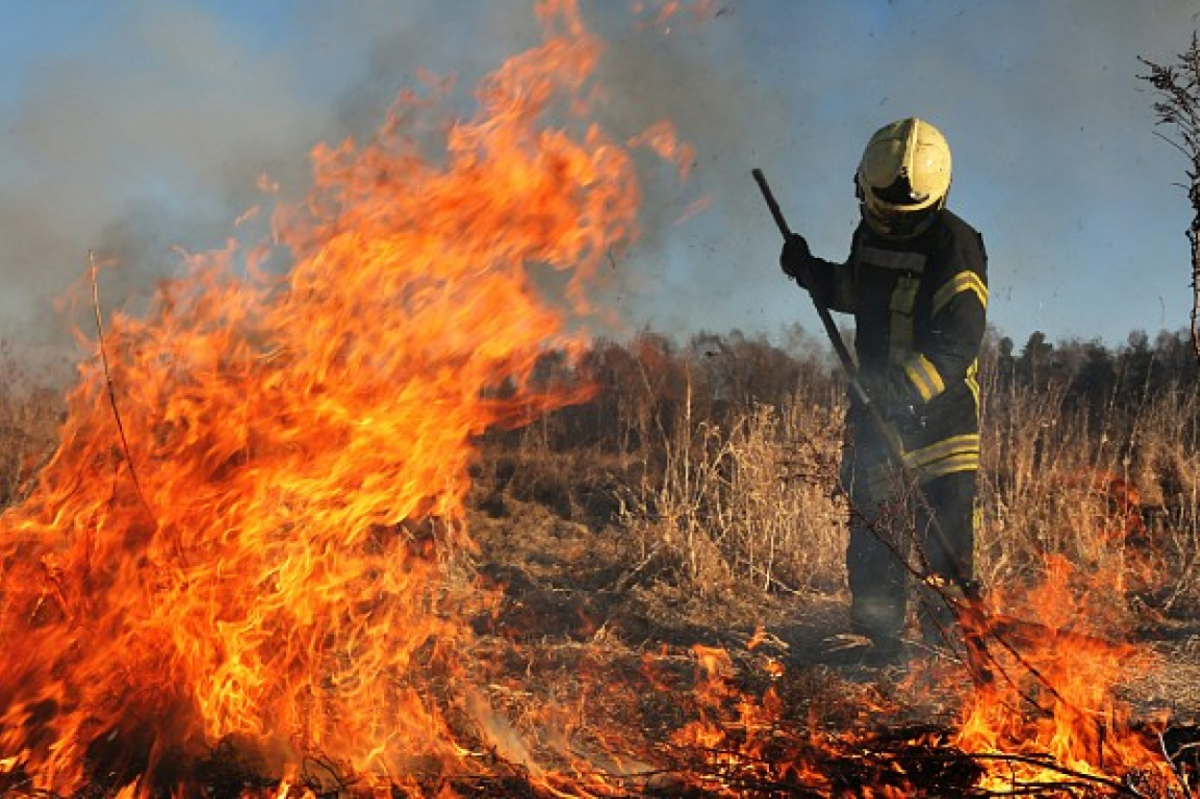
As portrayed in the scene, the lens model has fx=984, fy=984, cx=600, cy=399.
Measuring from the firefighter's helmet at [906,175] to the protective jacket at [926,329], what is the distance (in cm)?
12

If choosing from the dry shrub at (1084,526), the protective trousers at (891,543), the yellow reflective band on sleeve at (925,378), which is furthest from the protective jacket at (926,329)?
the dry shrub at (1084,526)

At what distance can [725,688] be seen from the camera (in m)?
4.60

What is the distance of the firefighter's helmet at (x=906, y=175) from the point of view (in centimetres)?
482

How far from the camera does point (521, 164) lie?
4.40 meters

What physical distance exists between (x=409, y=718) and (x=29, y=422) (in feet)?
24.1

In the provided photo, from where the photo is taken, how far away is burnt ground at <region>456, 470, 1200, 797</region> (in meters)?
2.90

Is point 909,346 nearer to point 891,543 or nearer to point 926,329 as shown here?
point 926,329

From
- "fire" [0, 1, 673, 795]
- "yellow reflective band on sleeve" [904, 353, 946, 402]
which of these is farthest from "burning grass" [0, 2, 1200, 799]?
"yellow reflective band on sleeve" [904, 353, 946, 402]

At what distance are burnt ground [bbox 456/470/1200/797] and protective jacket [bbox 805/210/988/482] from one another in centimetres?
112

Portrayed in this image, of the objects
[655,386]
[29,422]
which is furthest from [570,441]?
[29,422]

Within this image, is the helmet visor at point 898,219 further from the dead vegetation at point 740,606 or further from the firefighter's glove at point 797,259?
the dead vegetation at point 740,606

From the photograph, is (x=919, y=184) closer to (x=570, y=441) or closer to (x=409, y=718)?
(x=409, y=718)

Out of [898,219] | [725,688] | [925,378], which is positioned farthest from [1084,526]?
[725,688]

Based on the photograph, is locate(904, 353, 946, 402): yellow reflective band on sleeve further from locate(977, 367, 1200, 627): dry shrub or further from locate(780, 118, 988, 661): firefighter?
locate(977, 367, 1200, 627): dry shrub
